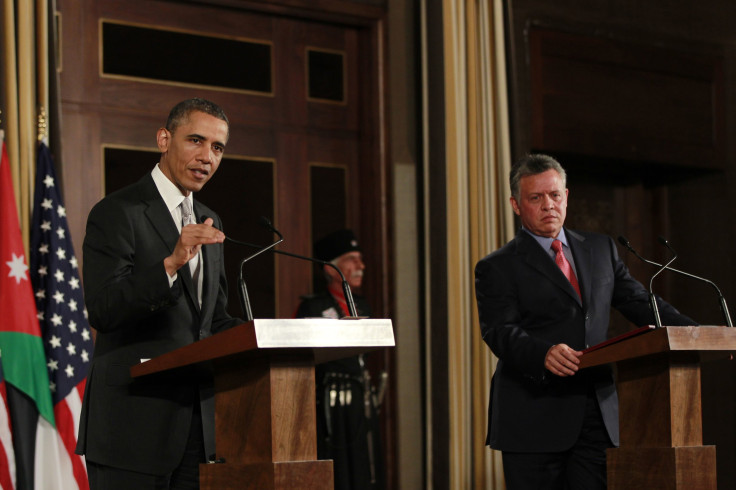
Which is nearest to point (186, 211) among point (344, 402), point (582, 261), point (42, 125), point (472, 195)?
point (582, 261)

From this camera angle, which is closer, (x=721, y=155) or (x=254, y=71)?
(x=254, y=71)

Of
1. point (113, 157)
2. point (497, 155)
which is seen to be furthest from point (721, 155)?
point (113, 157)

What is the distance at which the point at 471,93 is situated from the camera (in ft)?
18.7

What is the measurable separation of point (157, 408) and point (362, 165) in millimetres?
3450

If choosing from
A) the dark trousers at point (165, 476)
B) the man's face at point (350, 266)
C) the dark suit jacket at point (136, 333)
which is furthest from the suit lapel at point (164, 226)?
the man's face at point (350, 266)

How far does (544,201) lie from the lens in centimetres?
321

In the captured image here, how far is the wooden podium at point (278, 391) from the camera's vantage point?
201 centimetres

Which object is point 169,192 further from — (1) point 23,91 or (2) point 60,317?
(1) point 23,91

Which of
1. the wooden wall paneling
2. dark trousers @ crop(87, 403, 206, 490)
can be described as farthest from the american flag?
the wooden wall paneling

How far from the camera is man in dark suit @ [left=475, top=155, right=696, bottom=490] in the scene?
298cm

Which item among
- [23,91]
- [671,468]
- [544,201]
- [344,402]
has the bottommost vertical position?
[344,402]

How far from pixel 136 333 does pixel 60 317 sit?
1965mm

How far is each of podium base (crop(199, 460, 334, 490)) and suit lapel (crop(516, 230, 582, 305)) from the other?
121 cm

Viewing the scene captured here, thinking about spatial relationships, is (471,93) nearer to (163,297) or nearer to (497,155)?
(497,155)
